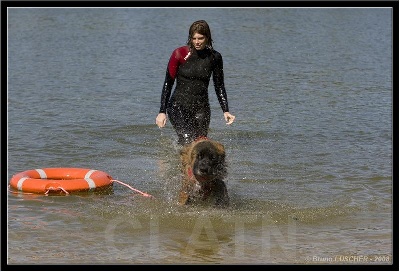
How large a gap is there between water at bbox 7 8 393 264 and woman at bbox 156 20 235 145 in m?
0.67

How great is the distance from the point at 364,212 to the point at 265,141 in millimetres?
3570

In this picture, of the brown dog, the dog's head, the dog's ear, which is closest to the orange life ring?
the brown dog

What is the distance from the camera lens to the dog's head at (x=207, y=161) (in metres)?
7.82

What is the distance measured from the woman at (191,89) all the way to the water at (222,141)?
67 centimetres

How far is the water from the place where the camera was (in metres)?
7.66

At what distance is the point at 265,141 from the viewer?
12.2m

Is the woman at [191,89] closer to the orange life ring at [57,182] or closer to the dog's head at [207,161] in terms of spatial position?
the dog's head at [207,161]

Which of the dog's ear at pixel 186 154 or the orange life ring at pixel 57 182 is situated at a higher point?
the dog's ear at pixel 186 154

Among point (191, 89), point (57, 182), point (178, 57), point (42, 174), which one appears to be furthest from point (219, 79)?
point (42, 174)

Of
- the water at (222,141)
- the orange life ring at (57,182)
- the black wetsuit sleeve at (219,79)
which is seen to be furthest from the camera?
the orange life ring at (57,182)

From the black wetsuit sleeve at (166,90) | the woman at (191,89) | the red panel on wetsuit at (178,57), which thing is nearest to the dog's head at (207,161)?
the woman at (191,89)

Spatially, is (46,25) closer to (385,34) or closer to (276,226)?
(385,34)

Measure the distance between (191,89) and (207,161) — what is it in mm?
1359

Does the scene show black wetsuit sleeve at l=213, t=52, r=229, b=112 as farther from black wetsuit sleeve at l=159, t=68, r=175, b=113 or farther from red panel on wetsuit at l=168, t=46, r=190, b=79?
black wetsuit sleeve at l=159, t=68, r=175, b=113
